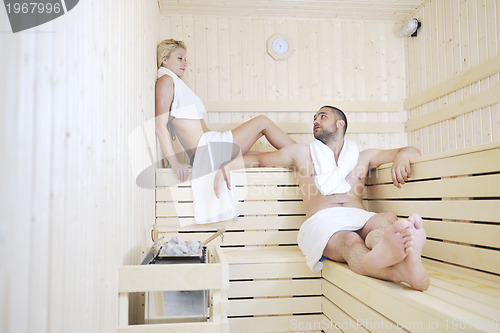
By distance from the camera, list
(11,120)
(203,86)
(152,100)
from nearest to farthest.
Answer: (11,120)
(152,100)
(203,86)

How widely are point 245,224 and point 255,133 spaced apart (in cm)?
73

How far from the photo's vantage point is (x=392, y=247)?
147 cm

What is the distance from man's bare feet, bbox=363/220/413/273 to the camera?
143 cm

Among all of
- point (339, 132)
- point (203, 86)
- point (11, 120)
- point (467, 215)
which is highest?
point (203, 86)

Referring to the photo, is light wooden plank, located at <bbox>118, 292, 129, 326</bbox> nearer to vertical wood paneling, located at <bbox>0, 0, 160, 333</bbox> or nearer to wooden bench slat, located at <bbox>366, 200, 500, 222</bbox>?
vertical wood paneling, located at <bbox>0, 0, 160, 333</bbox>

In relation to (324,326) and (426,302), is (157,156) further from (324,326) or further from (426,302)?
(426,302)

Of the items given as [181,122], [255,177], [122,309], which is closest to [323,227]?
[255,177]

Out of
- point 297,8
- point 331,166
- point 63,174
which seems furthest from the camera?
point 297,8

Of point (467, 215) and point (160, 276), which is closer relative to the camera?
point (160, 276)

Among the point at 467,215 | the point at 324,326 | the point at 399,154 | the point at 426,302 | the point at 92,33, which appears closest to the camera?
the point at 92,33

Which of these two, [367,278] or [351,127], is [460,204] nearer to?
[367,278]

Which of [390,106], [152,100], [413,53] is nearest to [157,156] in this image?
[152,100]

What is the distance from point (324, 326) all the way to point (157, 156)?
1.58m

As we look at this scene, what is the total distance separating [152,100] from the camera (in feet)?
8.82
